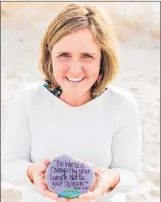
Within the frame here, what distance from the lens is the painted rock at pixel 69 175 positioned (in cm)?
97

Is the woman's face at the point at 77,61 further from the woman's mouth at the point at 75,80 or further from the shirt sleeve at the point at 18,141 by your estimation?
the shirt sleeve at the point at 18,141

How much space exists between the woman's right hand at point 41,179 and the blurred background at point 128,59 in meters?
0.38

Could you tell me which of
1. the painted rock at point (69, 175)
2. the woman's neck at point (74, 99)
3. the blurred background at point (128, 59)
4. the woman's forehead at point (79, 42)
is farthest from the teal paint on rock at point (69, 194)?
the blurred background at point (128, 59)

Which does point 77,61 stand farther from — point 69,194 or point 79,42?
point 69,194

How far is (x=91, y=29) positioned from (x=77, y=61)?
7 cm

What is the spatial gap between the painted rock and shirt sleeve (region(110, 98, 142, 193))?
8 centimetres

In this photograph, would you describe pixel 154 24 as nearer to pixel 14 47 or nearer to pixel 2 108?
pixel 14 47

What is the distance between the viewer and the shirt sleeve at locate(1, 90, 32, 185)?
1.01 meters

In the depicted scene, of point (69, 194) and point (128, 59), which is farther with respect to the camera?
point (128, 59)

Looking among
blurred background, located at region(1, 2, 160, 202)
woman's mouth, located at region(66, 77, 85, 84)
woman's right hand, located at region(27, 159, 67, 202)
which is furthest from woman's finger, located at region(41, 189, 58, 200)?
blurred background, located at region(1, 2, 160, 202)

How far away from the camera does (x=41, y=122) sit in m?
1.01

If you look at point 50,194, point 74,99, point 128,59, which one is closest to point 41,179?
point 50,194

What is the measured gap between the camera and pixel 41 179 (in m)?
0.99

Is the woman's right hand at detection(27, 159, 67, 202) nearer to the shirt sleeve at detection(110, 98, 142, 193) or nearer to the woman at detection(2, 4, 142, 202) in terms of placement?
the woman at detection(2, 4, 142, 202)
